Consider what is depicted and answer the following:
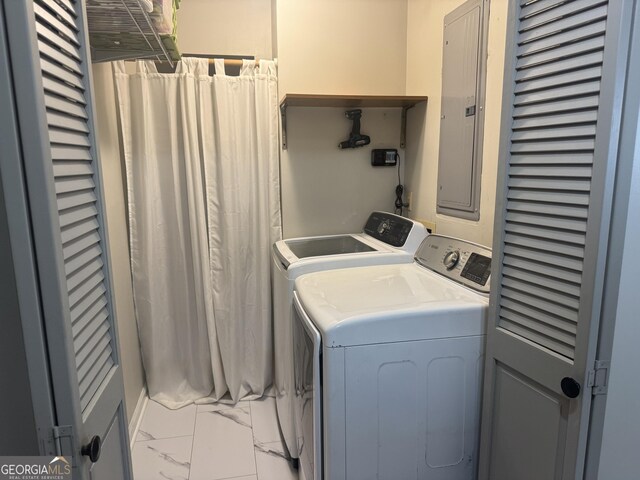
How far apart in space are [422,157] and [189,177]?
1329mm

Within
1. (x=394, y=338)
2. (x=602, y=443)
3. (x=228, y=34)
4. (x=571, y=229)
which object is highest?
(x=228, y=34)

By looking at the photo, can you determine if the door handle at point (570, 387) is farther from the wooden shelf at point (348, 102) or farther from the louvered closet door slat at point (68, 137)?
the wooden shelf at point (348, 102)

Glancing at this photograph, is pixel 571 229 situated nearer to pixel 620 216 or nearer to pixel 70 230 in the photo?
pixel 620 216

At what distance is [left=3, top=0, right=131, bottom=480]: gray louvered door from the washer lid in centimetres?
65

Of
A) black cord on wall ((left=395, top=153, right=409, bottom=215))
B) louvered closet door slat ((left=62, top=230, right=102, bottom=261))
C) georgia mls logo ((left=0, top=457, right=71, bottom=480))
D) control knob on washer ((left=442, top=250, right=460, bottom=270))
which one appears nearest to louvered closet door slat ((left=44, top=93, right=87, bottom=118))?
louvered closet door slat ((left=62, top=230, right=102, bottom=261))

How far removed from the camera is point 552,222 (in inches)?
42.0

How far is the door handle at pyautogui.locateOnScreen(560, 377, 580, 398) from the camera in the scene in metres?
1.01

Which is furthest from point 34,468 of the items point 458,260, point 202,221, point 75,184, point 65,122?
point 202,221

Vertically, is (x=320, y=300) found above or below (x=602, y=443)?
above

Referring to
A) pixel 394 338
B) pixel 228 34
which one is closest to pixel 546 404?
pixel 394 338

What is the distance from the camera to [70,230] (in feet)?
2.70

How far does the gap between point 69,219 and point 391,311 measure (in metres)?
0.94

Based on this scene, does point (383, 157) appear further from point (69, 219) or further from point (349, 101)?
point (69, 219)

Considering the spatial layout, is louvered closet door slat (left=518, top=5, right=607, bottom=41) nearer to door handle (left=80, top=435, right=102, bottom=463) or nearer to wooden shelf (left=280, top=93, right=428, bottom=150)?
wooden shelf (left=280, top=93, right=428, bottom=150)
